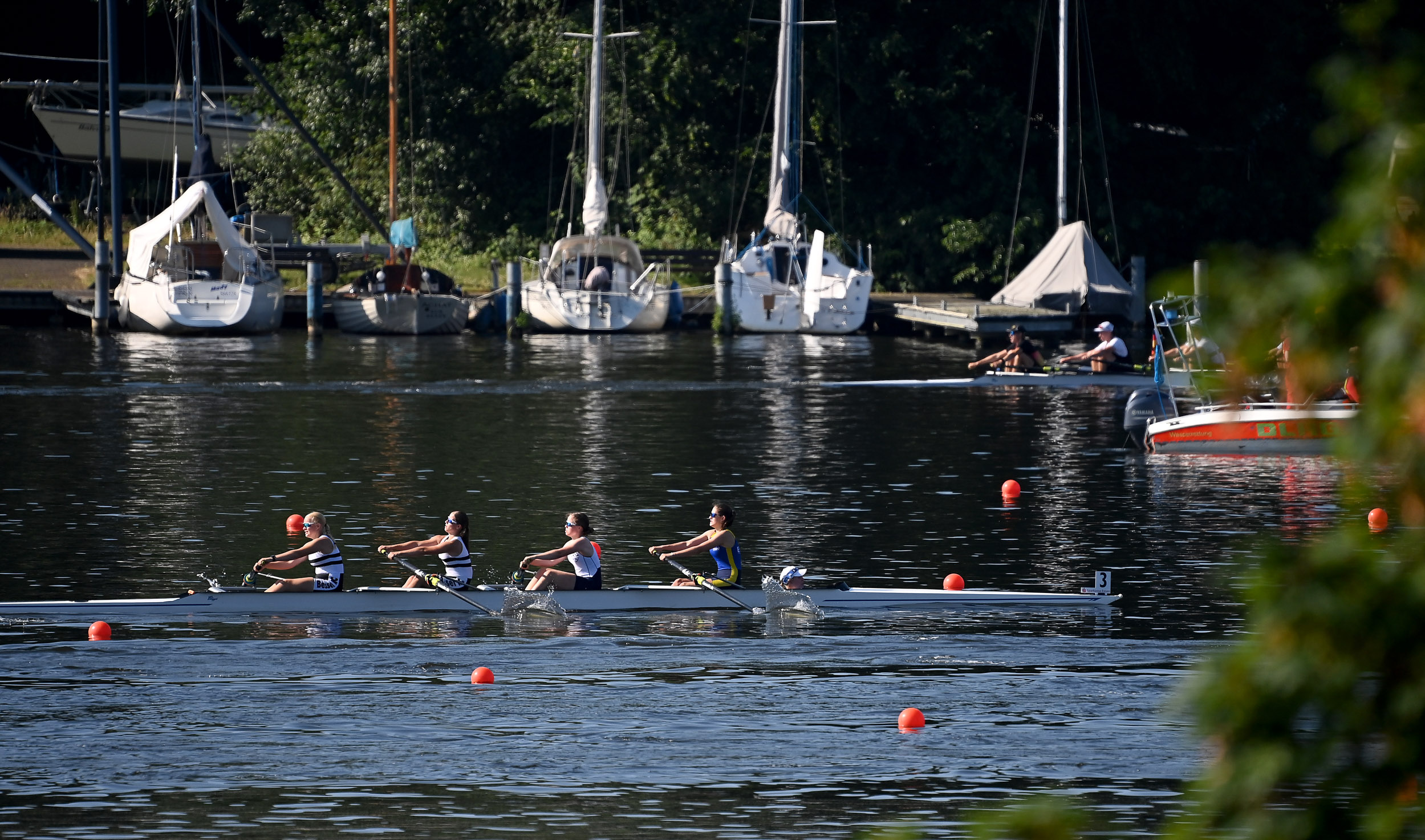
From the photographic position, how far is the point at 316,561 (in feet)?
64.1

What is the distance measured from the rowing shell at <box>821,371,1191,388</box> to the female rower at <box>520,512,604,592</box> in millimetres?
20396

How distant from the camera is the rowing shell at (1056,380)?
38.5 meters

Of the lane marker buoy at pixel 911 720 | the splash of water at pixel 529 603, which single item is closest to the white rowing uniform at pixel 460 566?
the splash of water at pixel 529 603

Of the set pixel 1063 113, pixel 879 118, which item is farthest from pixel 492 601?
pixel 879 118

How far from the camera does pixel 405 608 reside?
19641mm

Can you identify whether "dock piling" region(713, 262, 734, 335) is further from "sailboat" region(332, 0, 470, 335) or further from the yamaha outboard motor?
the yamaha outboard motor

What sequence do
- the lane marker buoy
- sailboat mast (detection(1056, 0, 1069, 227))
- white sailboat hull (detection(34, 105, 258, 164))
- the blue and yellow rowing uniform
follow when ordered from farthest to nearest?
white sailboat hull (detection(34, 105, 258, 164)) → sailboat mast (detection(1056, 0, 1069, 227)) → the blue and yellow rowing uniform → the lane marker buoy

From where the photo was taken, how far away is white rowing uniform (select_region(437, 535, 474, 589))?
65.0 ft

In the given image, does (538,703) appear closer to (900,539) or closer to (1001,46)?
(900,539)

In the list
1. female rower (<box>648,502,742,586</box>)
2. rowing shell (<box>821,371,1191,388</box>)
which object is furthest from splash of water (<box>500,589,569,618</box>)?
rowing shell (<box>821,371,1191,388</box>)

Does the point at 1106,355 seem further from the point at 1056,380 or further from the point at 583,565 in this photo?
the point at 583,565

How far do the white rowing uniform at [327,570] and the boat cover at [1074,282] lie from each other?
3438 cm

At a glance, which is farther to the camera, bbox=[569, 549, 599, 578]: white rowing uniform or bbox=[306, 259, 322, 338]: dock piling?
bbox=[306, 259, 322, 338]: dock piling

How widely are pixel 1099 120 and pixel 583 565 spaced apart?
132 feet
